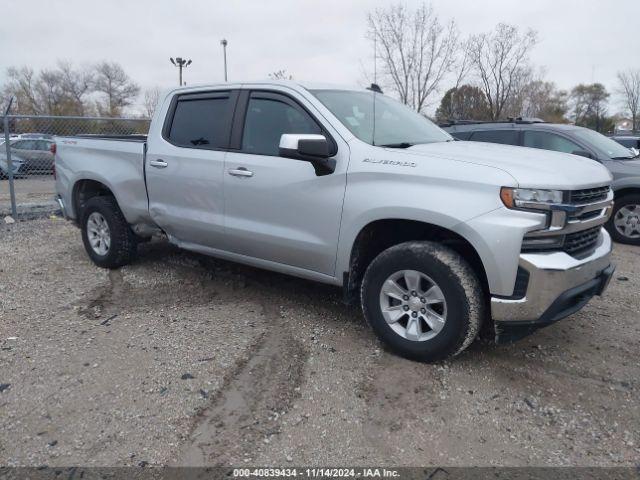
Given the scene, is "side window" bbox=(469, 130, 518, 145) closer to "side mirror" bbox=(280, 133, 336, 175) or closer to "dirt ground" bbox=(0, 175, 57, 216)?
"side mirror" bbox=(280, 133, 336, 175)

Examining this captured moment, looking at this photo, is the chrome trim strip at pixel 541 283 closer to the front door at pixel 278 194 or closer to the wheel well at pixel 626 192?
the front door at pixel 278 194

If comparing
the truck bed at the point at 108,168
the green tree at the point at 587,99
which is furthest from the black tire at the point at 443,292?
the green tree at the point at 587,99

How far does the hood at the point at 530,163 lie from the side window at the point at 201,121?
1715mm

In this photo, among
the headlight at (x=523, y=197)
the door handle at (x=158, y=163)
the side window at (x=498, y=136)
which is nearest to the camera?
the headlight at (x=523, y=197)

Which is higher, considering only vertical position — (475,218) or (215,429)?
(475,218)

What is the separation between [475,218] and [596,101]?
72.4 m

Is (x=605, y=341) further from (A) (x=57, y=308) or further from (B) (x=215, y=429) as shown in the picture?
(A) (x=57, y=308)

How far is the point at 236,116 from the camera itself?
14.8 feet

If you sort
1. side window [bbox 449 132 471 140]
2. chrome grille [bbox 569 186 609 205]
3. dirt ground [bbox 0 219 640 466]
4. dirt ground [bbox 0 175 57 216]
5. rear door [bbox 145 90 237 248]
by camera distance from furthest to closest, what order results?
dirt ground [bbox 0 175 57 216]
side window [bbox 449 132 471 140]
rear door [bbox 145 90 237 248]
chrome grille [bbox 569 186 609 205]
dirt ground [bbox 0 219 640 466]

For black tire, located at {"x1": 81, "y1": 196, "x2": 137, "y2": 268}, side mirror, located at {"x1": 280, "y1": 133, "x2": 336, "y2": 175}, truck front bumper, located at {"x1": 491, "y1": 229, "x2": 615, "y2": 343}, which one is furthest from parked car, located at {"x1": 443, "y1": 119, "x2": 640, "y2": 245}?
black tire, located at {"x1": 81, "y1": 196, "x2": 137, "y2": 268}

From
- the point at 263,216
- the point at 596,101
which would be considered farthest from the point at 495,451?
the point at 596,101

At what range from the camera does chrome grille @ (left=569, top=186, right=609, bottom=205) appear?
326cm

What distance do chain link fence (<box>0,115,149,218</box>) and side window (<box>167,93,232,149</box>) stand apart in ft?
16.0

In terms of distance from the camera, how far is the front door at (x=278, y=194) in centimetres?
387
